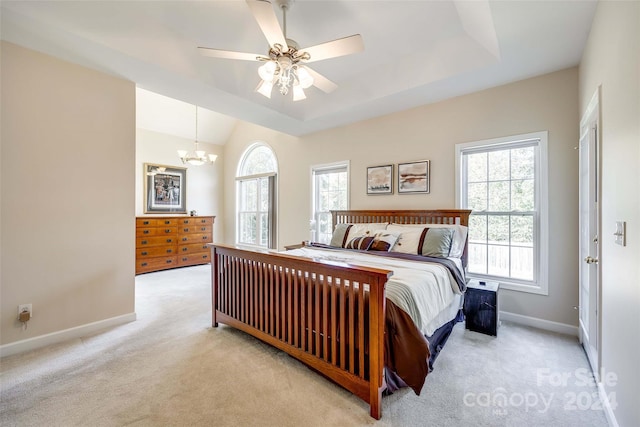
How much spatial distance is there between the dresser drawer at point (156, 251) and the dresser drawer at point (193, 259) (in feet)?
0.65

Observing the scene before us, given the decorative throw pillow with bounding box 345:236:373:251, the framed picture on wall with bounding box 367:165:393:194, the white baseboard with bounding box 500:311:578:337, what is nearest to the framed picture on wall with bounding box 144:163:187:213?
the framed picture on wall with bounding box 367:165:393:194

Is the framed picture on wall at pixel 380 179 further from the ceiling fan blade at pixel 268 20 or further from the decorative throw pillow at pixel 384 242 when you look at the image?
the ceiling fan blade at pixel 268 20

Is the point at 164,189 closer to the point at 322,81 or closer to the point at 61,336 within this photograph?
the point at 61,336

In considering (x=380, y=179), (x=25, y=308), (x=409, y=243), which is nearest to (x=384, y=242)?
(x=409, y=243)

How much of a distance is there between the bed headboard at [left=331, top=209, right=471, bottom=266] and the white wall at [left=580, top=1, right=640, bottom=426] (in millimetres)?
1481

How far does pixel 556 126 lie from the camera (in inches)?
110

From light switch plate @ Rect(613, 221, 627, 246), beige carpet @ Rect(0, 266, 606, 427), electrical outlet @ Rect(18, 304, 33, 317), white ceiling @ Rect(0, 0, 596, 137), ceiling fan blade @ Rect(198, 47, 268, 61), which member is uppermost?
white ceiling @ Rect(0, 0, 596, 137)

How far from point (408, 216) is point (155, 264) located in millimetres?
4905

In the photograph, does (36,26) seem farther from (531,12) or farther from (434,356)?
(434,356)

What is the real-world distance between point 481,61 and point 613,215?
186 centimetres

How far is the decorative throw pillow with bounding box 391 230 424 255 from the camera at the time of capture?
3018 millimetres

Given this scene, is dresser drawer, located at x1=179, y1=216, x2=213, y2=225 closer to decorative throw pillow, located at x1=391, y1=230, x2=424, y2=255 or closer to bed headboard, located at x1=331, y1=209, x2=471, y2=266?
bed headboard, located at x1=331, y1=209, x2=471, y2=266

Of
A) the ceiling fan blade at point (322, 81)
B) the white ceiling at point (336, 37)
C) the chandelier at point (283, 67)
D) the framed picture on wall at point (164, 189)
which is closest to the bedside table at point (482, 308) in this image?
the white ceiling at point (336, 37)

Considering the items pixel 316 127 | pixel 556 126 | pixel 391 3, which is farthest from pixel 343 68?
pixel 556 126
